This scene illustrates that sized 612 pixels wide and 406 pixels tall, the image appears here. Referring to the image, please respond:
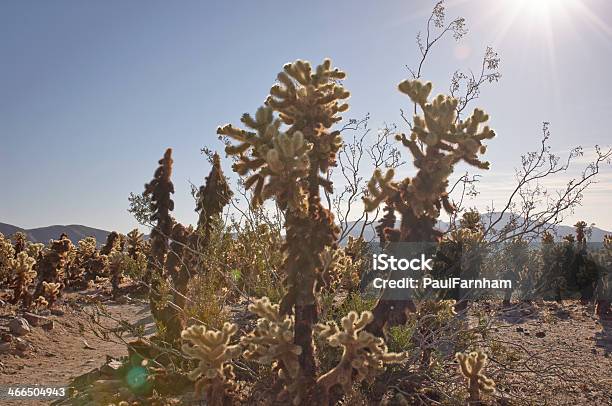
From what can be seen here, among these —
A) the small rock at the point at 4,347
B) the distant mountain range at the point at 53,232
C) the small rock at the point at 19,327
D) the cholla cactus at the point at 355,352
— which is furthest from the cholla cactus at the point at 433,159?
the distant mountain range at the point at 53,232

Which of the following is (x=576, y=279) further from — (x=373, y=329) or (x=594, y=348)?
(x=373, y=329)

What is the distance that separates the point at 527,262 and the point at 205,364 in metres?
19.1

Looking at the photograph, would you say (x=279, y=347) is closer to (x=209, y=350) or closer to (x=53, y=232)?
(x=209, y=350)

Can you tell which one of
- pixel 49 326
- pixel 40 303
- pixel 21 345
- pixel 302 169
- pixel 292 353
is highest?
pixel 302 169

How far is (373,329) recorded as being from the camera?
4.00 m

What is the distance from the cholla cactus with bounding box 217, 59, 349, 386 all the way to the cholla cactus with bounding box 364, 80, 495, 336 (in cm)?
48

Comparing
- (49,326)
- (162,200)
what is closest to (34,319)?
(49,326)

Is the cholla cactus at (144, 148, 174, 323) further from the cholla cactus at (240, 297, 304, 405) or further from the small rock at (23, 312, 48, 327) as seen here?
the cholla cactus at (240, 297, 304, 405)

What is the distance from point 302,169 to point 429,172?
3.54 feet

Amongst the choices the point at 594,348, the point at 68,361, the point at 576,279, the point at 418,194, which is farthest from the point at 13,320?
the point at 576,279

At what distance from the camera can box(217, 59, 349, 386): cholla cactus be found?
370 centimetres

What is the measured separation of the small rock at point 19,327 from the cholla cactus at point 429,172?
337 inches

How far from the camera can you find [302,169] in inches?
139

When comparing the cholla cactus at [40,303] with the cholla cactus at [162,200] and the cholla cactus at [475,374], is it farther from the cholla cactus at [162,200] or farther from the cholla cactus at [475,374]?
the cholla cactus at [475,374]
